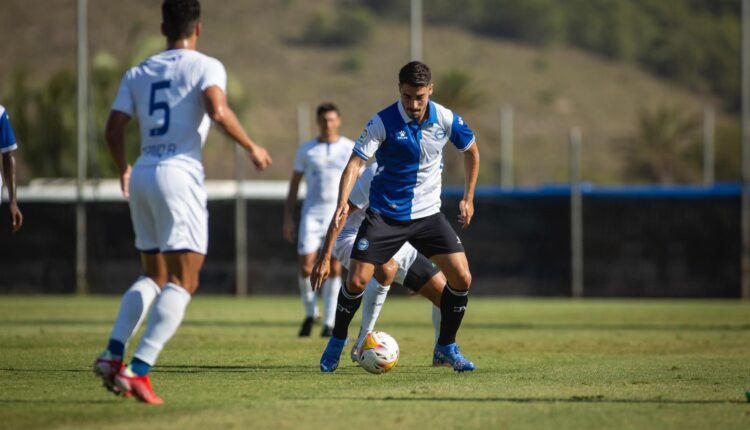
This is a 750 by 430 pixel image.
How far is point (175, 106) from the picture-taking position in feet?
26.1

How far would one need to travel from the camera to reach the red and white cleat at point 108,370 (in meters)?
7.72

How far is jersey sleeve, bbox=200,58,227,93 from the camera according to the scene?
791cm

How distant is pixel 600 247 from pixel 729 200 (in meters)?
2.70

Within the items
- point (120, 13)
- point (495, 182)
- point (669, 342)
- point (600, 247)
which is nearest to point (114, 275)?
point (600, 247)

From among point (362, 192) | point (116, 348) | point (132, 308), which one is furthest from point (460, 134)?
point (116, 348)

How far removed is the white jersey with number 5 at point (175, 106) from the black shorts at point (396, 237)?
2126mm

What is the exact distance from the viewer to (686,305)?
23328 millimetres

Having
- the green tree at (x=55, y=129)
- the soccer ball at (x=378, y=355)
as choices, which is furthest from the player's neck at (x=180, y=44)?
the green tree at (x=55, y=129)

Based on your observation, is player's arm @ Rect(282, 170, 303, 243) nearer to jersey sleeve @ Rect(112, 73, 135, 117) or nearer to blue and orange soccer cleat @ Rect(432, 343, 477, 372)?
blue and orange soccer cleat @ Rect(432, 343, 477, 372)

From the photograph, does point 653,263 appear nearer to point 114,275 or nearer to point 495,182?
point 114,275

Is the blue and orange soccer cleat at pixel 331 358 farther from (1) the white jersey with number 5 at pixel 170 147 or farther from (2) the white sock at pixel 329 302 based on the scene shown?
(2) the white sock at pixel 329 302

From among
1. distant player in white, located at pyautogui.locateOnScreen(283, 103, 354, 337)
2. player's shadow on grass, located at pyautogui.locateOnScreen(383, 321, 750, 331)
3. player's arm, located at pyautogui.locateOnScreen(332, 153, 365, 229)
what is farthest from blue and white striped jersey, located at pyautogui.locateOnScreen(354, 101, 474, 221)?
player's shadow on grass, located at pyautogui.locateOnScreen(383, 321, 750, 331)

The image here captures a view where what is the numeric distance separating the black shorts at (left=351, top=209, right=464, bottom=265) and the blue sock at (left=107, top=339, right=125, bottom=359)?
2.45 m

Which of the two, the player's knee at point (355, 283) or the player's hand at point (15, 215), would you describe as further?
the player's hand at point (15, 215)
